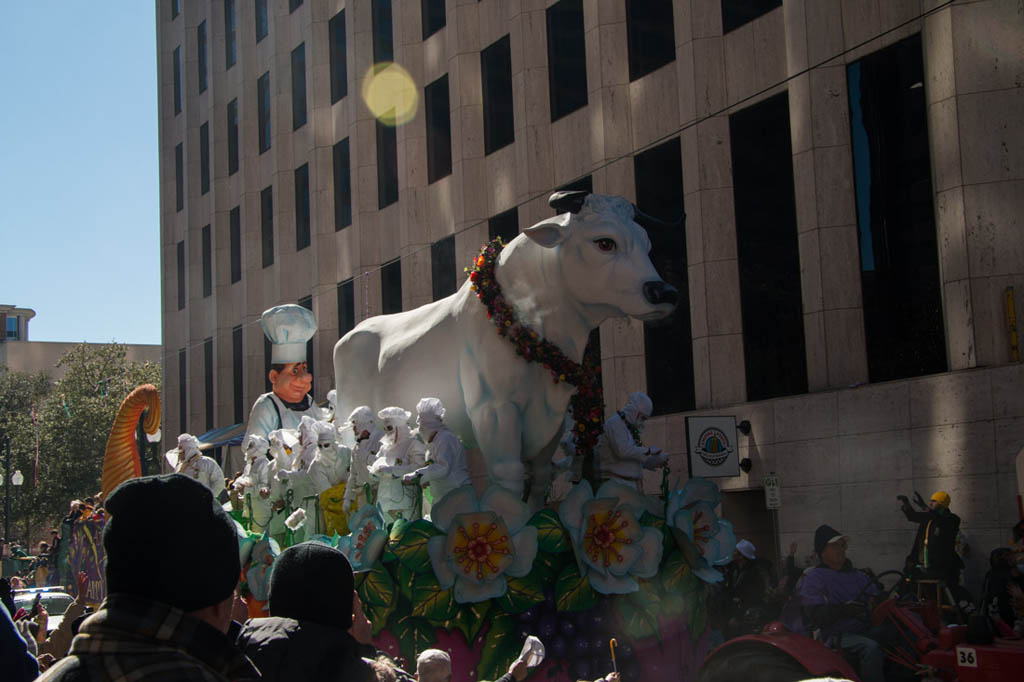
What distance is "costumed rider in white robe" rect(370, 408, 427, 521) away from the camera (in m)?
9.52

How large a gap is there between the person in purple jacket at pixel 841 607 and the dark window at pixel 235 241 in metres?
29.2

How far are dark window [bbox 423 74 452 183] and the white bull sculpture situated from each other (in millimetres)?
17013

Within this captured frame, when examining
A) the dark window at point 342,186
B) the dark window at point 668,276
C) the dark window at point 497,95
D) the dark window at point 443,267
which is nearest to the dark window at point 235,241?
the dark window at point 342,186

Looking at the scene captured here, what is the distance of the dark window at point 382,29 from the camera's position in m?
29.2

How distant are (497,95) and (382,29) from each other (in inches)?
231

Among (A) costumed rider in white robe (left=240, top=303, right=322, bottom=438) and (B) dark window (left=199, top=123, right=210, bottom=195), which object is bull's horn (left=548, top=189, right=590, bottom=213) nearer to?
(A) costumed rider in white robe (left=240, top=303, right=322, bottom=438)

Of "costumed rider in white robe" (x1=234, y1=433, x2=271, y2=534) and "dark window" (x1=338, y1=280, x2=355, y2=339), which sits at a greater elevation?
"dark window" (x1=338, y1=280, x2=355, y2=339)

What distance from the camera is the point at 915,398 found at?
15727mm

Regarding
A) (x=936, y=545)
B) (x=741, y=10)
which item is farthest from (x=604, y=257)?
(x=741, y=10)

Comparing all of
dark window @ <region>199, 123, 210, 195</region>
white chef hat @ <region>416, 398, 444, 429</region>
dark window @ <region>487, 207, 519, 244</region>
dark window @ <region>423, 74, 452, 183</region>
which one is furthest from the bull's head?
dark window @ <region>199, 123, 210, 195</region>

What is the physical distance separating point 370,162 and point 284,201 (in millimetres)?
5135

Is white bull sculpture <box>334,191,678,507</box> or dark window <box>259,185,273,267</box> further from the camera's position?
dark window <box>259,185,273,267</box>

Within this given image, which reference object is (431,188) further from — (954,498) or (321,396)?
(954,498)

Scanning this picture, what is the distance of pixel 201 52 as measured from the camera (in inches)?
1644
